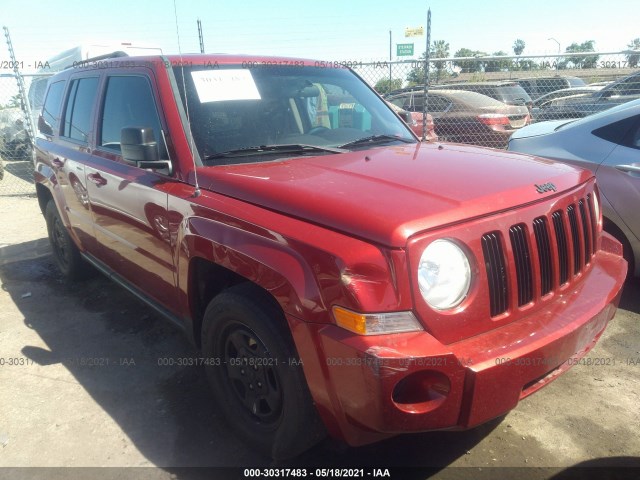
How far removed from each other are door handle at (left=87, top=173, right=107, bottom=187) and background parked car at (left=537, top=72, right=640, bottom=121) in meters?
7.76

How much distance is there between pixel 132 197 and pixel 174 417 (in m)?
1.34

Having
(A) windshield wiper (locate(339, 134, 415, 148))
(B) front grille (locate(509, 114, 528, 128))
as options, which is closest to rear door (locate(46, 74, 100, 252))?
(A) windshield wiper (locate(339, 134, 415, 148))

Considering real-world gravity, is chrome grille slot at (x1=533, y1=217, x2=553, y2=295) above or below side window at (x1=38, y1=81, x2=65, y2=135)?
below

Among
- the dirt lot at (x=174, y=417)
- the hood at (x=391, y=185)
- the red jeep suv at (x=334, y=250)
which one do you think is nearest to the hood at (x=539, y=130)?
the dirt lot at (x=174, y=417)

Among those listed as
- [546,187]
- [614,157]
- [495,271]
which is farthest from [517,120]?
[495,271]

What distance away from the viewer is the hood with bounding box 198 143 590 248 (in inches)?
74.5

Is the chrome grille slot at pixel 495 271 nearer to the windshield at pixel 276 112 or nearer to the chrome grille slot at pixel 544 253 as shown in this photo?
the chrome grille slot at pixel 544 253

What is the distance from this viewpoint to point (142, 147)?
263cm

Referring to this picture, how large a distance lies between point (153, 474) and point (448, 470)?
143cm

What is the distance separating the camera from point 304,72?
337cm

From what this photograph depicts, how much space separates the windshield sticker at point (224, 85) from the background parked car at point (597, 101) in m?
7.21

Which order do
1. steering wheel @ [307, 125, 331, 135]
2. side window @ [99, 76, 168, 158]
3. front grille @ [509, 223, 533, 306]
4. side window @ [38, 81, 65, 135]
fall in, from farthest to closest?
side window @ [38, 81, 65, 135], steering wheel @ [307, 125, 331, 135], side window @ [99, 76, 168, 158], front grille @ [509, 223, 533, 306]

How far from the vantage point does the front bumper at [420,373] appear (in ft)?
5.72

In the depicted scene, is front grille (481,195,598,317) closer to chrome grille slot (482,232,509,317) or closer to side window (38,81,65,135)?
chrome grille slot (482,232,509,317)
